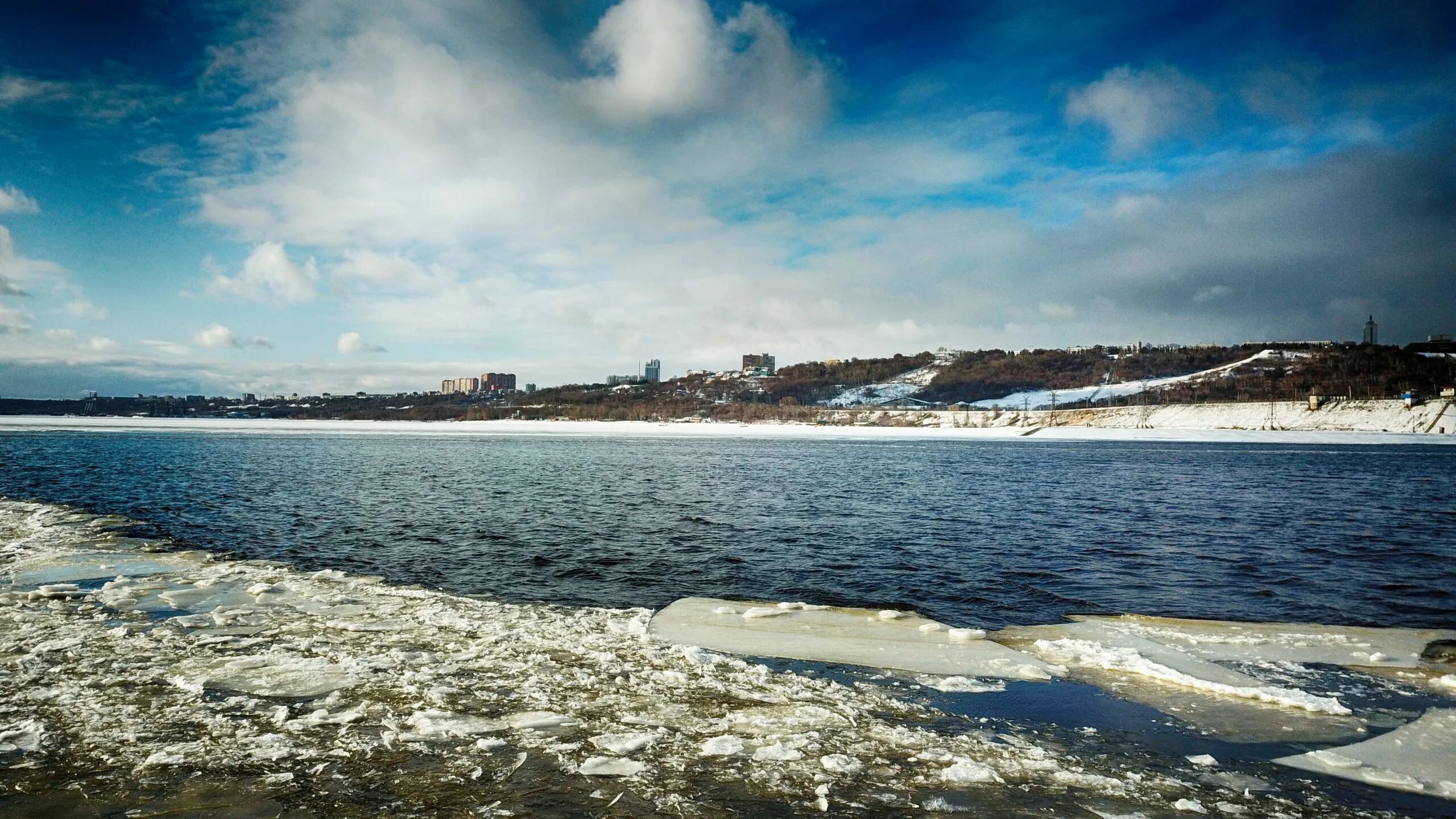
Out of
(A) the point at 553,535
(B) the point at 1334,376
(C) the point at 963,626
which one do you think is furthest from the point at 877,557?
(B) the point at 1334,376

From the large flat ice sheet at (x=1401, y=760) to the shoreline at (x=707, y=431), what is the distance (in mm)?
94557

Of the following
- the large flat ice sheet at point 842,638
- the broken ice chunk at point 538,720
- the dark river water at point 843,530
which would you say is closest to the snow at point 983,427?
the dark river water at point 843,530

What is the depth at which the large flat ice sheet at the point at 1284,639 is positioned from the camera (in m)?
8.02

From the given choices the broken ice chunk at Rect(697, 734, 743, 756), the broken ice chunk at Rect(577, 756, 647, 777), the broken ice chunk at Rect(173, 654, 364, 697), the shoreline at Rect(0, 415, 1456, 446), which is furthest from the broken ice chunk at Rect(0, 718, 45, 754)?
the shoreline at Rect(0, 415, 1456, 446)

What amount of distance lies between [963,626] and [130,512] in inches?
888

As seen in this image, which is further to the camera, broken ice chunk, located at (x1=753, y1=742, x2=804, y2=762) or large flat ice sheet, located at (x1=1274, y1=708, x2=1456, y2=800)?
broken ice chunk, located at (x1=753, y1=742, x2=804, y2=762)

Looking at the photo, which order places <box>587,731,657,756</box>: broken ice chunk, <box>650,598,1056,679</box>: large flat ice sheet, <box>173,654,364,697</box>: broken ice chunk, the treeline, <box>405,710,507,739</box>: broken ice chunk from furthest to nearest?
the treeline → <box>650,598,1056,679</box>: large flat ice sheet → <box>173,654,364,697</box>: broken ice chunk → <box>405,710,507,739</box>: broken ice chunk → <box>587,731,657,756</box>: broken ice chunk

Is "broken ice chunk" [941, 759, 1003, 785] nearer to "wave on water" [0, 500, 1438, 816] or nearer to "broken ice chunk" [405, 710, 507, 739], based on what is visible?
"wave on water" [0, 500, 1438, 816]

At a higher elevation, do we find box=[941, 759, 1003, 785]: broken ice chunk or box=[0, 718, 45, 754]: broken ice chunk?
box=[0, 718, 45, 754]: broken ice chunk

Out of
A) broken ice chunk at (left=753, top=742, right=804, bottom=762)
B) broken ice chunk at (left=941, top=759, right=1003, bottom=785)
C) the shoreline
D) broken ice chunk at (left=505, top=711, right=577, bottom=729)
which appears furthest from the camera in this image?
the shoreline

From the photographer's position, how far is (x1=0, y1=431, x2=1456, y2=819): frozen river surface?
15.4 ft

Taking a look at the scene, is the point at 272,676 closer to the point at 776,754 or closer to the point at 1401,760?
the point at 776,754

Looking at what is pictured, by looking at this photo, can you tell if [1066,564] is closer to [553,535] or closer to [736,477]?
[553,535]

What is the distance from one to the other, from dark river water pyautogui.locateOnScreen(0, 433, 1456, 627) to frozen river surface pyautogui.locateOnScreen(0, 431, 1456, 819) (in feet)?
0.49
